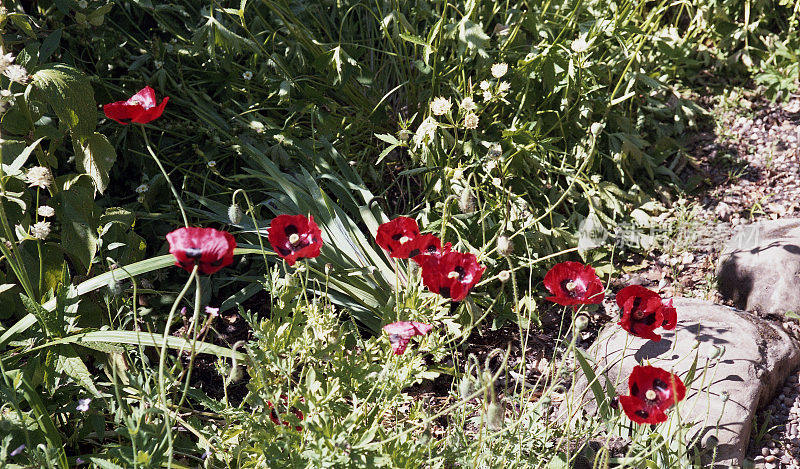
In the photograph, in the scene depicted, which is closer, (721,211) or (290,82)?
(290,82)

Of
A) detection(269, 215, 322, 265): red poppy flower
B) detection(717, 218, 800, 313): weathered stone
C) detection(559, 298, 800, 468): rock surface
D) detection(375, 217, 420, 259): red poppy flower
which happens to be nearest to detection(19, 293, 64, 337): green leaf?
detection(269, 215, 322, 265): red poppy flower

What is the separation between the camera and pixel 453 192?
8.10 feet

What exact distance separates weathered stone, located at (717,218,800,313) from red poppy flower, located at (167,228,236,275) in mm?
1815

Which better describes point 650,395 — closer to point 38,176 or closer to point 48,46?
point 38,176

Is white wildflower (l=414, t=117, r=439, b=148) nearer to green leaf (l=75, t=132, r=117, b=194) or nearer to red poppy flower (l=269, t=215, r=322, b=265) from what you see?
red poppy flower (l=269, t=215, r=322, b=265)

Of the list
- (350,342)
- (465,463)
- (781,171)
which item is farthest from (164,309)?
(781,171)

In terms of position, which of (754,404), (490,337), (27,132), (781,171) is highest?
(27,132)

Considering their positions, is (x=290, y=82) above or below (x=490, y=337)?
above

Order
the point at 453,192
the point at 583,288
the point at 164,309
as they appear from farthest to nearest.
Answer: the point at 453,192 < the point at 164,309 < the point at 583,288

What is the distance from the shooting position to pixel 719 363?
204 cm

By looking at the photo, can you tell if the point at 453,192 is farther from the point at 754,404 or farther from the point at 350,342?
the point at 754,404

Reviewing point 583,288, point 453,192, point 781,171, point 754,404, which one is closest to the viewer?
point 583,288

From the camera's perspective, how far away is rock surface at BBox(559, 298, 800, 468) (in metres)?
1.88

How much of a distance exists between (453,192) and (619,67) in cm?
95
